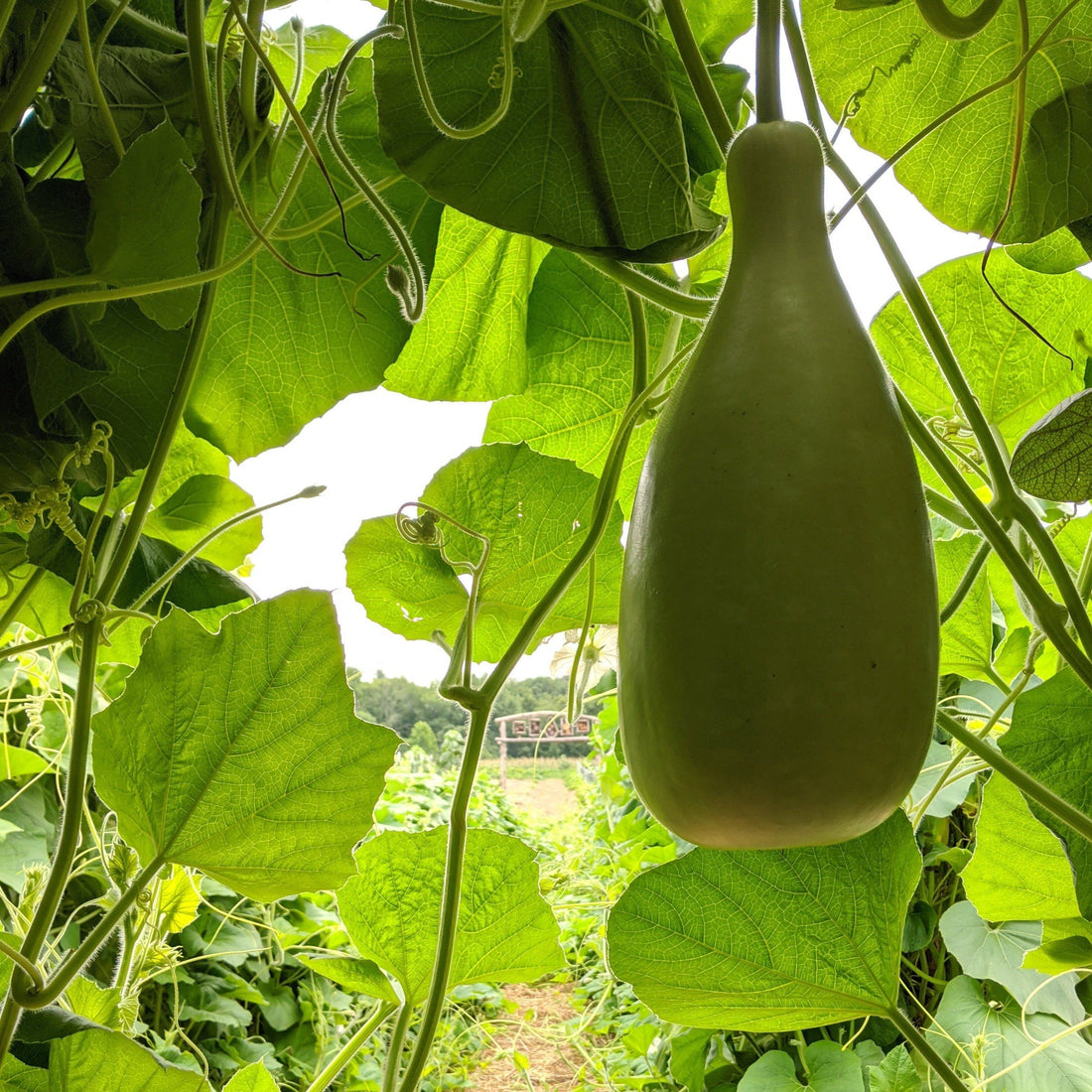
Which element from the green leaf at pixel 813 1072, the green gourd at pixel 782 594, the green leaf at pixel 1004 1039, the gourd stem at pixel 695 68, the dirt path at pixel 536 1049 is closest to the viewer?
the green gourd at pixel 782 594

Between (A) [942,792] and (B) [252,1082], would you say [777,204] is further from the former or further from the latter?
(A) [942,792]

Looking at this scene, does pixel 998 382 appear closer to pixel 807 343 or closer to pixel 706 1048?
pixel 807 343

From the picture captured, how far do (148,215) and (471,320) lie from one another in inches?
12.0

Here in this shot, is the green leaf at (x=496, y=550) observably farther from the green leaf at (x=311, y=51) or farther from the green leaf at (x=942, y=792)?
the green leaf at (x=942, y=792)

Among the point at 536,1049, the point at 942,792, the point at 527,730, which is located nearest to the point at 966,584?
the point at 942,792

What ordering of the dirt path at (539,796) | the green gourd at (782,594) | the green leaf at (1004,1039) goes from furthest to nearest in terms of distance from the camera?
the dirt path at (539,796) < the green leaf at (1004,1039) < the green gourd at (782,594)

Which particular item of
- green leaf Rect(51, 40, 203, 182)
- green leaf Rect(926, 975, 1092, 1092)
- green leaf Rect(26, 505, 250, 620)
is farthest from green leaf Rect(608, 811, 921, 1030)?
green leaf Rect(926, 975, 1092, 1092)

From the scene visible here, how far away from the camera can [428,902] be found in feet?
1.69

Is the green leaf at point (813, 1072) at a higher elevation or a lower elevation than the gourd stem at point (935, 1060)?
lower

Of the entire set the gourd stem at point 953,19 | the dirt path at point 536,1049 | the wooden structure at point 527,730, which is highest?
the gourd stem at point 953,19

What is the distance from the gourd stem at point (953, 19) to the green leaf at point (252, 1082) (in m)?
0.46

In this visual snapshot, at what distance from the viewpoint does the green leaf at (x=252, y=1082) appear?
0.43 metres

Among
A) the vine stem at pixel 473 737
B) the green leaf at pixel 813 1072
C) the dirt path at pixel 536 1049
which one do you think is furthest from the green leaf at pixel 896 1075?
the dirt path at pixel 536 1049

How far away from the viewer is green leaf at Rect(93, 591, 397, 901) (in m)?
0.38
